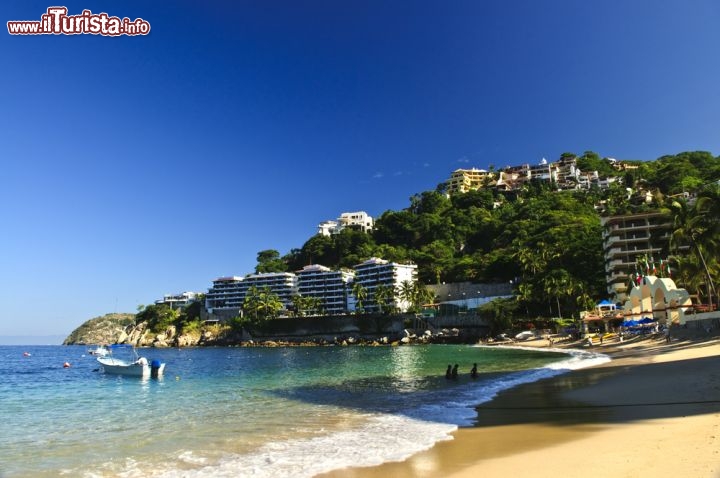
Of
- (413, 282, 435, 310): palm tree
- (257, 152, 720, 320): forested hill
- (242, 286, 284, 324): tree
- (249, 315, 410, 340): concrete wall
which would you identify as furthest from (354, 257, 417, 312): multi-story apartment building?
(242, 286, 284, 324): tree

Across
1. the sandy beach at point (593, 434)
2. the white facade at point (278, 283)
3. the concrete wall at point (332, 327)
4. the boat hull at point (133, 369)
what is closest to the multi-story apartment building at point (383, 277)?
the concrete wall at point (332, 327)

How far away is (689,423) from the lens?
37.0ft

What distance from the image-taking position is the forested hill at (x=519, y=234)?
3509 inches

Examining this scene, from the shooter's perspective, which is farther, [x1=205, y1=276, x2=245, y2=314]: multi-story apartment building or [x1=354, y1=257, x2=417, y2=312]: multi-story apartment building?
[x1=205, y1=276, x2=245, y2=314]: multi-story apartment building

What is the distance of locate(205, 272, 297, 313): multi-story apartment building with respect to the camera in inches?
5679

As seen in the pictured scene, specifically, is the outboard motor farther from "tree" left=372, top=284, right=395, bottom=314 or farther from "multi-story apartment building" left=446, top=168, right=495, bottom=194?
"multi-story apartment building" left=446, top=168, right=495, bottom=194

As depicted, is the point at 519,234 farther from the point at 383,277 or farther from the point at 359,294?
the point at 359,294

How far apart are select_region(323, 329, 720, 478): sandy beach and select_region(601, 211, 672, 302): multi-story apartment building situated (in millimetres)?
65972

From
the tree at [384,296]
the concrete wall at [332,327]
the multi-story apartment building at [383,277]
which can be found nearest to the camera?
the concrete wall at [332,327]

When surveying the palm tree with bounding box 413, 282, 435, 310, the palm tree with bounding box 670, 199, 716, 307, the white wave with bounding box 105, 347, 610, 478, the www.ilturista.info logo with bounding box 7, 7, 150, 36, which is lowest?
the white wave with bounding box 105, 347, 610, 478

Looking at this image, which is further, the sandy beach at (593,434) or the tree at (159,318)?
the tree at (159,318)

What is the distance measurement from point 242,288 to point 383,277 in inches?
2065

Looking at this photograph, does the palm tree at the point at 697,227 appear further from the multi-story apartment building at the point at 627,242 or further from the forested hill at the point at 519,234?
the multi-story apartment building at the point at 627,242

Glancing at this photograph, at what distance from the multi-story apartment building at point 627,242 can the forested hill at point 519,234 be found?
4.14 metres
